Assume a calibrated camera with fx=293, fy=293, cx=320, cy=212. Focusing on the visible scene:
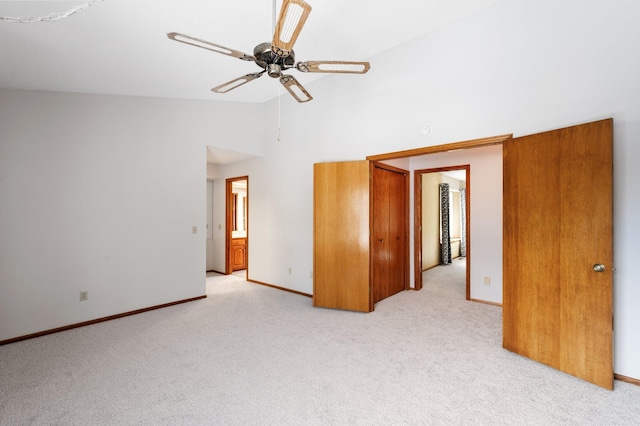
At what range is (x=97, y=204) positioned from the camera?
3.44 m

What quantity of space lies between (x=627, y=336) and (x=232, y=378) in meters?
2.96

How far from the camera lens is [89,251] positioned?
11.1 ft

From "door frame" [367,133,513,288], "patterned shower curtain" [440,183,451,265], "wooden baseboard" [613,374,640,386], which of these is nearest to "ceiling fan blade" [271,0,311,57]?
"door frame" [367,133,513,288]

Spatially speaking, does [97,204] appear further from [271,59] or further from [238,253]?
[238,253]

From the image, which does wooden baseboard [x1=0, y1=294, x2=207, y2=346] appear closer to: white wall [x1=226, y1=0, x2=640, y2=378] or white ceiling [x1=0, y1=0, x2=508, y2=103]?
white wall [x1=226, y1=0, x2=640, y2=378]

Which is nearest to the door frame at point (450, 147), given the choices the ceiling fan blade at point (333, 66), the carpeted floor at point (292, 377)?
the ceiling fan blade at point (333, 66)

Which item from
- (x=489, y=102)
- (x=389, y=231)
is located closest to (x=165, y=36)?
(x=489, y=102)

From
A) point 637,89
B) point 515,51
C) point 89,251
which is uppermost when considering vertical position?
point 515,51

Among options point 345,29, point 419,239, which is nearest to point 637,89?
point 345,29

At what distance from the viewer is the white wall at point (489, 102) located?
2156mm

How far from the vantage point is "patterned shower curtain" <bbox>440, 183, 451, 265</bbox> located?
7.05m

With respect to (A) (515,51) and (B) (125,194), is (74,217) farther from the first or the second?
(A) (515,51)

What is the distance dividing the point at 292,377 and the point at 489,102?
2.97 m

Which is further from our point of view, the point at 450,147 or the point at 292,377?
the point at 450,147
